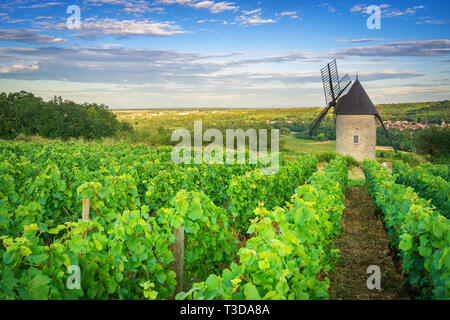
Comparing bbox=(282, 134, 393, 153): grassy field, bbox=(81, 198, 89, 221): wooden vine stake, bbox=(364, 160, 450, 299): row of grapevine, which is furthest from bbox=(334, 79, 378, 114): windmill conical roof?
bbox=(81, 198, 89, 221): wooden vine stake

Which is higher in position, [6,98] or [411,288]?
[6,98]

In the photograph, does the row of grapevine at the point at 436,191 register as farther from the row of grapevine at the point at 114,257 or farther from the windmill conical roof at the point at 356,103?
the windmill conical roof at the point at 356,103

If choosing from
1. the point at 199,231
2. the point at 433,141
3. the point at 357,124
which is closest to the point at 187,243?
the point at 199,231

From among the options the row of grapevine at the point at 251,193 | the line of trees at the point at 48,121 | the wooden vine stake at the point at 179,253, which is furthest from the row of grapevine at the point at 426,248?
the line of trees at the point at 48,121

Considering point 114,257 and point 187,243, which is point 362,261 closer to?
point 187,243

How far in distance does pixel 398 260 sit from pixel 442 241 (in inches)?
105

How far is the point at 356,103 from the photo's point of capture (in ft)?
84.3

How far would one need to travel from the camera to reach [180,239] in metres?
3.86

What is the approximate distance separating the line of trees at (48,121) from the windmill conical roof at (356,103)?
25827mm

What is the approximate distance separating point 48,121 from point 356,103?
31989mm

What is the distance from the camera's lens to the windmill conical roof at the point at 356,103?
25344 mm

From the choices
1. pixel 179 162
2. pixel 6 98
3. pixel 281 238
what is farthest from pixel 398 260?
pixel 6 98

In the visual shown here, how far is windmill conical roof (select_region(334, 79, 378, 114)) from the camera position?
2534 centimetres
